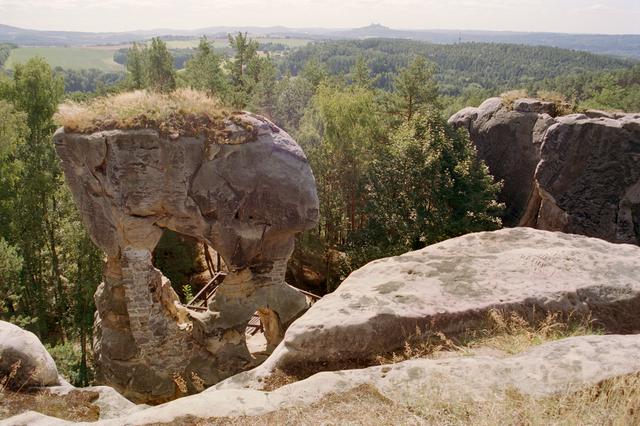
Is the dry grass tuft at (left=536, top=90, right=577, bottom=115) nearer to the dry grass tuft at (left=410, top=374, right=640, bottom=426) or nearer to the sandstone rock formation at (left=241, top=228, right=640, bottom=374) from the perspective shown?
the sandstone rock formation at (left=241, top=228, right=640, bottom=374)

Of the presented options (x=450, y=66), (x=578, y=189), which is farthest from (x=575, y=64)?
(x=578, y=189)

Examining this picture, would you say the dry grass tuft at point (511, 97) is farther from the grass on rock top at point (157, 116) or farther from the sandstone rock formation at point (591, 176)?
the grass on rock top at point (157, 116)

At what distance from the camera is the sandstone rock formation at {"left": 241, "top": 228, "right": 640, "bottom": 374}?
6.86 meters

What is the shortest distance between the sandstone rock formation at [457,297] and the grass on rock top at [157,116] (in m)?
6.95

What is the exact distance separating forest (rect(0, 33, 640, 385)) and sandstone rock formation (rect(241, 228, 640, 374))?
29.0 feet

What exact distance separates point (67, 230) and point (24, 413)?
15.2 meters

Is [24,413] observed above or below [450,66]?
below

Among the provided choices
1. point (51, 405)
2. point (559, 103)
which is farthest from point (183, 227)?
Result: point (559, 103)

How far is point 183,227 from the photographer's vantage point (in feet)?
46.2

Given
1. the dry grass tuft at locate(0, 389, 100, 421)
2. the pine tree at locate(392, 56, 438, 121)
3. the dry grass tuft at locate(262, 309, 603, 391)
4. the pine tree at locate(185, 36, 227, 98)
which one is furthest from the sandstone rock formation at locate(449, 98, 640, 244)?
the pine tree at locate(185, 36, 227, 98)

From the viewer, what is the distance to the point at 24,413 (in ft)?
19.5

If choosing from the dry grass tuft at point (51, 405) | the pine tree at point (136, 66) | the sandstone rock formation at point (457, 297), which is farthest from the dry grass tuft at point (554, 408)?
the pine tree at point (136, 66)

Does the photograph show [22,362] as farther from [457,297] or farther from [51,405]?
[457,297]

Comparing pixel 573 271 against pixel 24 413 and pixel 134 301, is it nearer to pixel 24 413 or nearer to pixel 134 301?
pixel 24 413
